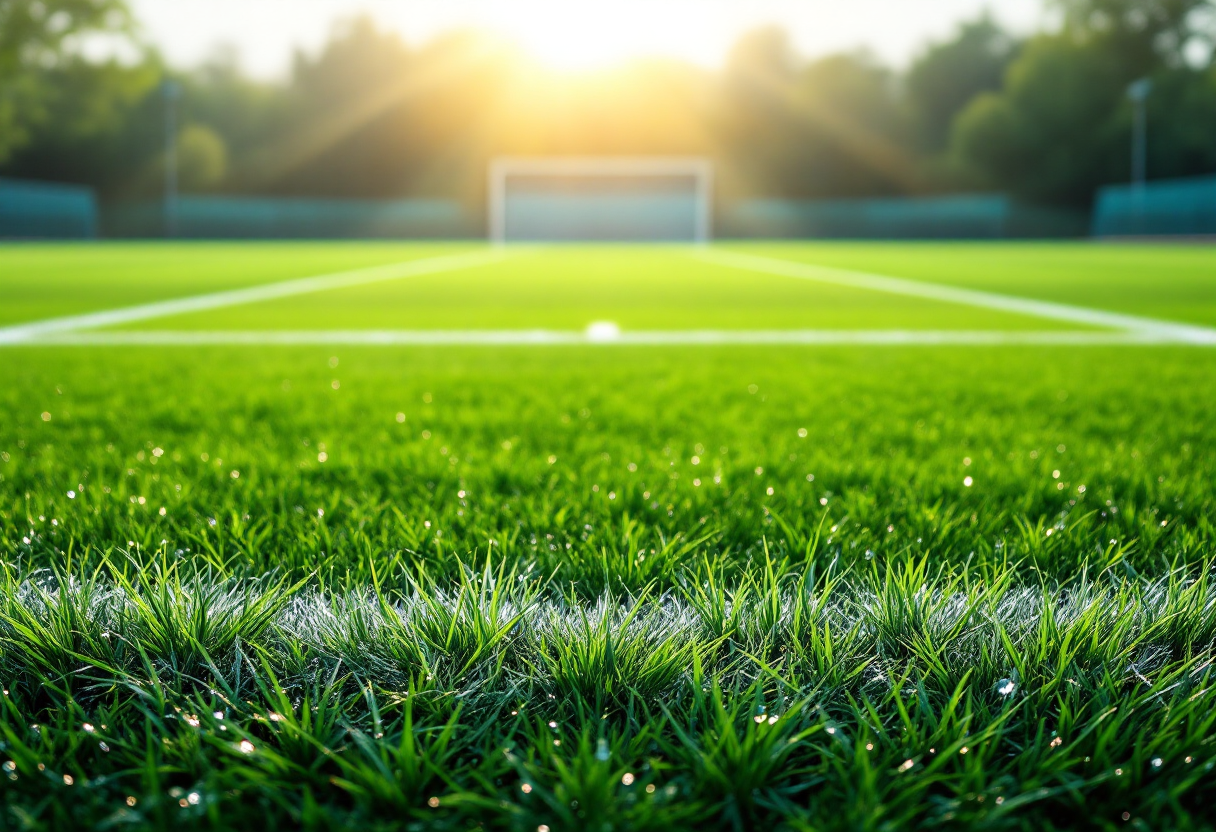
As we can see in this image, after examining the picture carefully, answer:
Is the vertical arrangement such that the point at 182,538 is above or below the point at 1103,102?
below

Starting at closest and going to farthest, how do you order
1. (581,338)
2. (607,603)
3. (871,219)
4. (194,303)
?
1. (607,603)
2. (581,338)
3. (194,303)
4. (871,219)

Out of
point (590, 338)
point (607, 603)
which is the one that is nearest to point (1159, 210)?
point (590, 338)

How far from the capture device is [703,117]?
5419 centimetres

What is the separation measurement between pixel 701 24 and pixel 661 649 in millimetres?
53001

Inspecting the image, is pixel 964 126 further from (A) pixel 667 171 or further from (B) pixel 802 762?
(B) pixel 802 762

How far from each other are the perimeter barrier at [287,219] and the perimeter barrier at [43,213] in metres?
2.60

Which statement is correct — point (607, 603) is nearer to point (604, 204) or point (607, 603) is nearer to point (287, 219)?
point (604, 204)

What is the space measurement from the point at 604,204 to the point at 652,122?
10.3m

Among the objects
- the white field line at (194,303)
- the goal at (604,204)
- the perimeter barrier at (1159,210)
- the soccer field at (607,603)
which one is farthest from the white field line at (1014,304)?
the goal at (604,204)

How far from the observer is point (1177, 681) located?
138 centimetres

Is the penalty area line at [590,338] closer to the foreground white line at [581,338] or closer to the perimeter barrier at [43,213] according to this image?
→ the foreground white line at [581,338]

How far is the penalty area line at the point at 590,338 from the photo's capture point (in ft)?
18.1

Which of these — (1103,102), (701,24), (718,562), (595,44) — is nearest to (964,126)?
(1103,102)

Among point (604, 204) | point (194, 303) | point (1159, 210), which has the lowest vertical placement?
point (194, 303)
